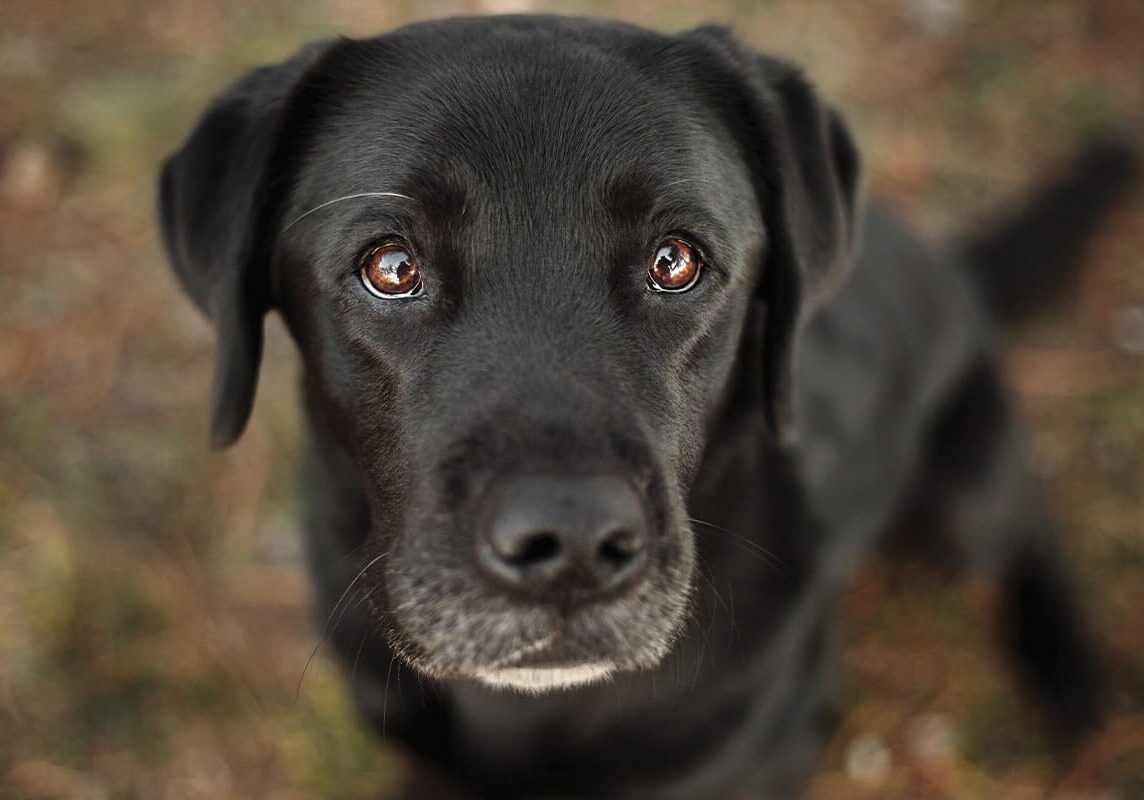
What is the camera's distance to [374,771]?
321cm

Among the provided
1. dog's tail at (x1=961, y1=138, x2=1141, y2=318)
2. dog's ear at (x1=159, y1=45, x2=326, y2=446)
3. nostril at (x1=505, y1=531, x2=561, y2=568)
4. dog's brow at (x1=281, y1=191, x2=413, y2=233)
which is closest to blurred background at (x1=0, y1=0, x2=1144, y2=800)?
dog's tail at (x1=961, y1=138, x2=1141, y2=318)

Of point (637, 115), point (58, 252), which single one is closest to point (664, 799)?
point (637, 115)

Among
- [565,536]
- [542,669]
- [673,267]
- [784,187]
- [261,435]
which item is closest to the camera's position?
[565,536]

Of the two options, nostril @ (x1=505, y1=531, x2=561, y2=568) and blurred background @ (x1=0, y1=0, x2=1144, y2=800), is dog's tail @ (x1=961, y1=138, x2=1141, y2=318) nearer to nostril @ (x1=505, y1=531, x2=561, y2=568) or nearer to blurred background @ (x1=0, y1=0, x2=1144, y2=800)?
blurred background @ (x1=0, y1=0, x2=1144, y2=800)

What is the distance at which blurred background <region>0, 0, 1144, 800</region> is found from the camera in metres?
3.24

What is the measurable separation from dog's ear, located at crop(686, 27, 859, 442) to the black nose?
0.72 metres

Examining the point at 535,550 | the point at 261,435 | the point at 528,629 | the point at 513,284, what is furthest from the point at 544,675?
the point at 261,435

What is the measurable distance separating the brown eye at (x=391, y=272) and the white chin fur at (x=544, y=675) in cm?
70

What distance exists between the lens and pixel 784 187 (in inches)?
84.0

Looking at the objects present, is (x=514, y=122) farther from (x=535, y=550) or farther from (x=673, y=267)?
(x=535, y=550)

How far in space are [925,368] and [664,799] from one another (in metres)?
1.42

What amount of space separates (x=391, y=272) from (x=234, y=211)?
40 centimetres

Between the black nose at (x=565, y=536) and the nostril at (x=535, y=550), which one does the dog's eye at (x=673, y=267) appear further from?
the nostril at (x=535, y=550)

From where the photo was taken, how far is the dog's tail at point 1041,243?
354 centimetres
